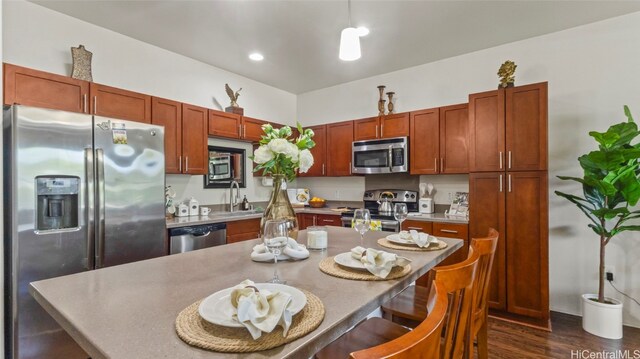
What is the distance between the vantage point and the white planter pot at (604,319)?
2.36m

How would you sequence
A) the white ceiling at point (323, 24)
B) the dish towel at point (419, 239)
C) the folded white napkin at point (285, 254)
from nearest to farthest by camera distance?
the folded white napkin at point (285, 254), the dish towel at point (419, 239), the white ceiling at point (323, 24)

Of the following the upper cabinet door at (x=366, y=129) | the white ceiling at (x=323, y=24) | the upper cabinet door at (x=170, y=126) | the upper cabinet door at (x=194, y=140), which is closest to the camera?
the white ceiling at (x=323, y=24)

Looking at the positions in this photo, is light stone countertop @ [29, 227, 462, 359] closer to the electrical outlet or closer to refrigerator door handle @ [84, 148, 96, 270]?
refrigerator door handle @ [84, 148, 96, 270]

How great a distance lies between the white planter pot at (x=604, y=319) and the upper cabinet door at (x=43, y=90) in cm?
443

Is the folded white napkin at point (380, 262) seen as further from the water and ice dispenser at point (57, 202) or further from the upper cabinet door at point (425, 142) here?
the upper cabinet door at point (425, 142)

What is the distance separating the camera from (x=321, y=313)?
2.53 ft

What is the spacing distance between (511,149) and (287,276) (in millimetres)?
2556

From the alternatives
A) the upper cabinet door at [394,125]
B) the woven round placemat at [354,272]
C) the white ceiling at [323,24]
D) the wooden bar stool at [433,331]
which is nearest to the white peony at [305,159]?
the woven round placemat at [354,272]

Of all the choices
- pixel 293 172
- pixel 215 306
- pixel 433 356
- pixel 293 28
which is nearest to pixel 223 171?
pixel 293 28

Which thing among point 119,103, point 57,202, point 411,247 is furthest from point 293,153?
point 119,103

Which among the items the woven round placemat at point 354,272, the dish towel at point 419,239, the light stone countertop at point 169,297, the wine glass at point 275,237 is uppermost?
the wine glass at point 275,237

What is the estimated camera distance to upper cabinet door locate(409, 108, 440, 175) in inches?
136

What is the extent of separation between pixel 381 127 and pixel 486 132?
128 centimetres

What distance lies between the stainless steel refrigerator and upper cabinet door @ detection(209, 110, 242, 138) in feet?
3.39
